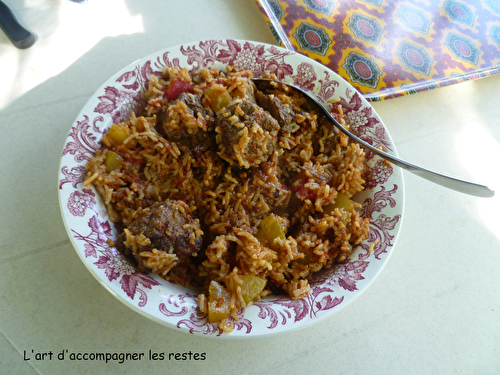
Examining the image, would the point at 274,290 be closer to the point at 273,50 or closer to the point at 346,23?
the point at 273,50

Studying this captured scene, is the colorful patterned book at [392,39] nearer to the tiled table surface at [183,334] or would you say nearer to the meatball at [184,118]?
the tiled table surface at [183,334]

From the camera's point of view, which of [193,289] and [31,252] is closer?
[193,289]

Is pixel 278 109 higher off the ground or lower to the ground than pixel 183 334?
higher

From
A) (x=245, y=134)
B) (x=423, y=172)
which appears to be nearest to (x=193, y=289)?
(x=245, y=134)

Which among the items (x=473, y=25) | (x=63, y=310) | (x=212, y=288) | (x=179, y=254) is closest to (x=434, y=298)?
(x=212, y=288)

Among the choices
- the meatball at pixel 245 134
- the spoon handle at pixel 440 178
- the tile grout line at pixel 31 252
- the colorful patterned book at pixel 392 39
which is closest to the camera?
the spoon handle at pixel 440 178

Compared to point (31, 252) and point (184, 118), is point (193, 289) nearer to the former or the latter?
point (184, 118)

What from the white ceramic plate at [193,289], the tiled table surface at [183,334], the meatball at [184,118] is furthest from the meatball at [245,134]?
the tiled table surface at [183,334]
